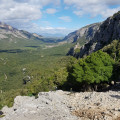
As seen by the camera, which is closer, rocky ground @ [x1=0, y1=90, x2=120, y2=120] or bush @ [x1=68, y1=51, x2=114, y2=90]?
rocky ground @ [x1=0, y1=90, x2=120, y2=120]

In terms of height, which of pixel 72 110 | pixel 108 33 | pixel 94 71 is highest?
pixel 108 33

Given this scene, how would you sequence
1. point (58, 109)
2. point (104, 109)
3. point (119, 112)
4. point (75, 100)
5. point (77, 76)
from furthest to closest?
point (77, 76) < point (75, 100) < point (58, 109) < point (104, 109) < point (119, 112)

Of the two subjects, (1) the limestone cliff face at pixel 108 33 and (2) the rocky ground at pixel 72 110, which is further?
(1) the limestone cliff face at pixel 108 33

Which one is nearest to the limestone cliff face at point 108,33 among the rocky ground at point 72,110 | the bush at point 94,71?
the bush at point 94,71

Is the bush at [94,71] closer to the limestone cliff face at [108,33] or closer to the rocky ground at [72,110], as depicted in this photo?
the rocky ground at [72,110]

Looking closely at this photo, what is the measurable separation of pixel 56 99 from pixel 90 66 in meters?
14.6

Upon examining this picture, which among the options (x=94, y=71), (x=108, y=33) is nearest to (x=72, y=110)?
(x=94, y=71)

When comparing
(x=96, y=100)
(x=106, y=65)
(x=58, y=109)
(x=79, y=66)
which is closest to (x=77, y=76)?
(x=79, y=66)

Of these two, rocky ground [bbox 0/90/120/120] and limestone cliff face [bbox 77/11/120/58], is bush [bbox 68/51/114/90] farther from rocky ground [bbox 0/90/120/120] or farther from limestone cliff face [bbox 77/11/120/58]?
limestone cliff face [bbox 77/11/120/58]

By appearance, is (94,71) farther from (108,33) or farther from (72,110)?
(108,33)

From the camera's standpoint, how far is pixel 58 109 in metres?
24.2

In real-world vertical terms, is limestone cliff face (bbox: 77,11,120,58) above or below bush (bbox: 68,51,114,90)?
above

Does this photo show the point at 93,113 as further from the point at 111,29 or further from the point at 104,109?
the point at 111,29

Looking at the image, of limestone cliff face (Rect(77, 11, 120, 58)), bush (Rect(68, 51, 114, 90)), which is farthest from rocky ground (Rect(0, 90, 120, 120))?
limestone cliff face (Rect(77, 11, 120, 58))
